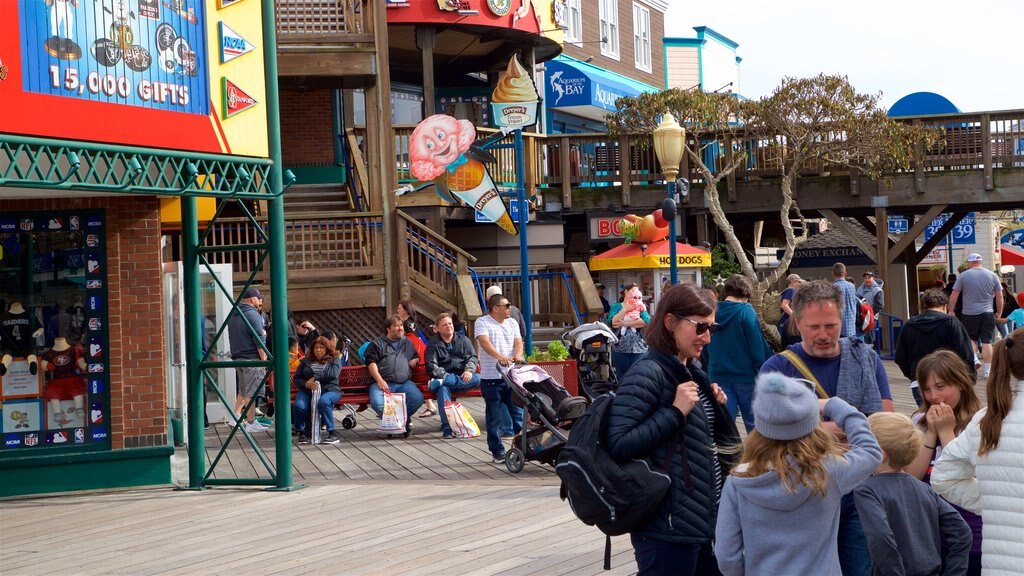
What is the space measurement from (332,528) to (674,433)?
5038 mm

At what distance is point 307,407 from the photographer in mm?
14141

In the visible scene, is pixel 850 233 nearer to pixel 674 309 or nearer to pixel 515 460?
pixel 515 460

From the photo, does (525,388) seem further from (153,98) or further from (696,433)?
(696,433)

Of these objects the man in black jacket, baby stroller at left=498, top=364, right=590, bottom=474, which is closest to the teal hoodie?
the man in black jacket

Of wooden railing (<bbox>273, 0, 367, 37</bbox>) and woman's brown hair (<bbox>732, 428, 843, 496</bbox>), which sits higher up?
wooden railing (<bbox>273, 0, 367, 37</bbox>)

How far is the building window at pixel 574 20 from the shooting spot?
1267 inches

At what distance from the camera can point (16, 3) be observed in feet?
28.3

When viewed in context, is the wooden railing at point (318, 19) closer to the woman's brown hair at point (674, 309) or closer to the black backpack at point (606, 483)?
the woman's brown hair at point (674, 309)

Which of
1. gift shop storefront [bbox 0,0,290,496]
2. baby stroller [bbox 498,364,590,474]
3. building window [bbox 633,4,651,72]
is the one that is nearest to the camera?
gift shop storefront [bbox 0,0,290,496]

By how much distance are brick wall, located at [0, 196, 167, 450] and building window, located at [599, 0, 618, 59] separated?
953 inches

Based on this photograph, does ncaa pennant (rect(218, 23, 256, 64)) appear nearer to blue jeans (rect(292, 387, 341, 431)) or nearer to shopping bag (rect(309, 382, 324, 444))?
shopping bag (rect(309, 382, 324, 444))

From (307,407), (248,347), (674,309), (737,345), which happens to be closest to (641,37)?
(248,347)

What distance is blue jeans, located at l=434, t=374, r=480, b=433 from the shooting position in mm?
14164

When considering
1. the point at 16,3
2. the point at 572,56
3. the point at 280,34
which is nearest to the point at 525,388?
the point at 16,3
